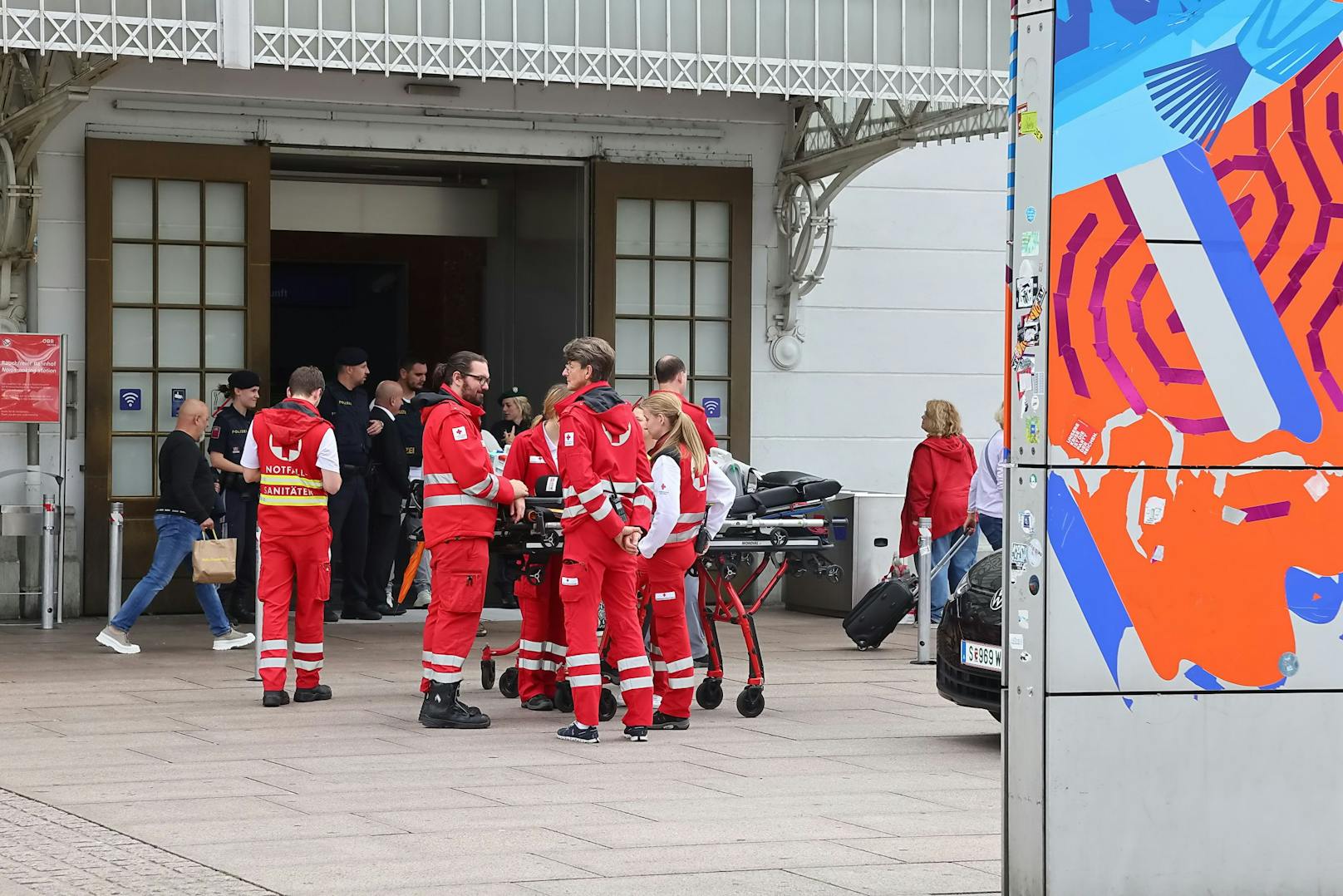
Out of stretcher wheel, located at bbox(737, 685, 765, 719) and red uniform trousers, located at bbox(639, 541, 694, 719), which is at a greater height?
red uniform trousers, located at bbox(639, 541, 694, 719)

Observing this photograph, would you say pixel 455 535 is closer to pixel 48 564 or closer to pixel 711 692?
pixel 711 692

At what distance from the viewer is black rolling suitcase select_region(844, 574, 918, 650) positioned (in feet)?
43.9

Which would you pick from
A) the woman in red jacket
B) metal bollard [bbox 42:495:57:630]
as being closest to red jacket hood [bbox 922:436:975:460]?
the woman in red jacket

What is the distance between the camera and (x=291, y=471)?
1071 cm

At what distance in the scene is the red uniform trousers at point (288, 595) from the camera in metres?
10.7

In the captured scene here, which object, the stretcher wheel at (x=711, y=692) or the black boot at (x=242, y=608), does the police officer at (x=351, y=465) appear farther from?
the stretcher wheel at (x=711, y=692)

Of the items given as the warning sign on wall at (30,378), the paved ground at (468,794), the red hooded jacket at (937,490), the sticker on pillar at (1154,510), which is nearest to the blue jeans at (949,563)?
the red hooded jacket at (937,490)

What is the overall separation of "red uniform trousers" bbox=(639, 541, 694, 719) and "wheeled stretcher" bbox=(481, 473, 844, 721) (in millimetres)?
633

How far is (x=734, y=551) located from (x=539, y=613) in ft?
4.01

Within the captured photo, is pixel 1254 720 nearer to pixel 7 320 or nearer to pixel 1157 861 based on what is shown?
pixel 1157 861

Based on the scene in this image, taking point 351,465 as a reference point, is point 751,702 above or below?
below

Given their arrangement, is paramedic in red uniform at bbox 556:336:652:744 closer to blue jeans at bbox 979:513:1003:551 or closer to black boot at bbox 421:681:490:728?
black boot at bbox 421:681:490:728

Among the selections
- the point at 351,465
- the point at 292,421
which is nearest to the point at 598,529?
the point at 292,421

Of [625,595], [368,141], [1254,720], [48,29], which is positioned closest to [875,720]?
[625,595]
